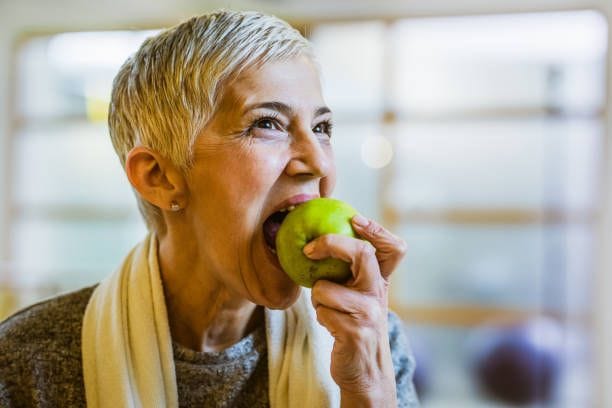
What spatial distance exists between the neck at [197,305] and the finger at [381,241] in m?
0.30

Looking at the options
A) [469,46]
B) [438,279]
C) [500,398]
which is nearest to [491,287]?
[438,279]

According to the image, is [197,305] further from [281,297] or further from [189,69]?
[189,69]

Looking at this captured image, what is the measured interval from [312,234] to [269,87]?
0.28 m

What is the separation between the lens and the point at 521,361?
16.6 ft

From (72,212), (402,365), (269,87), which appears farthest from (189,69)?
(72,212)

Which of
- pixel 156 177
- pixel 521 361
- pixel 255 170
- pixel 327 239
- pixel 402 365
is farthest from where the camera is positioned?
pixel 521 361

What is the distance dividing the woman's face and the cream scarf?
0.13m

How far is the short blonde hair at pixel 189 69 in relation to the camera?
1.32m

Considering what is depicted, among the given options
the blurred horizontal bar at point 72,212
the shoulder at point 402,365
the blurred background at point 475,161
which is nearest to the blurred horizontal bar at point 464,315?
the blurred background at point 475,161

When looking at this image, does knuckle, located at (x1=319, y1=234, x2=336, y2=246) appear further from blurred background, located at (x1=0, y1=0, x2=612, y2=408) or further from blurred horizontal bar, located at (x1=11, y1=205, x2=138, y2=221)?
blurred horizontal bar, located at (x1=11, y1=205, x2=138, y2=221)

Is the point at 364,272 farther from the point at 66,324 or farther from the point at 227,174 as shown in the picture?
the point at 66,324

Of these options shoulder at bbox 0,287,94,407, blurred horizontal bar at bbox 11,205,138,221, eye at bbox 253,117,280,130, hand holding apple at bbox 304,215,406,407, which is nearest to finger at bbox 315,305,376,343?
hand holding apple at bbox 304,215,406,407

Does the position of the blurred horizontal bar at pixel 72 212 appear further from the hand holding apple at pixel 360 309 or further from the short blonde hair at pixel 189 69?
the hand holding apple at pixel 360 309

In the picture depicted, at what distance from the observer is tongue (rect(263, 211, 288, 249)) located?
1.35m
